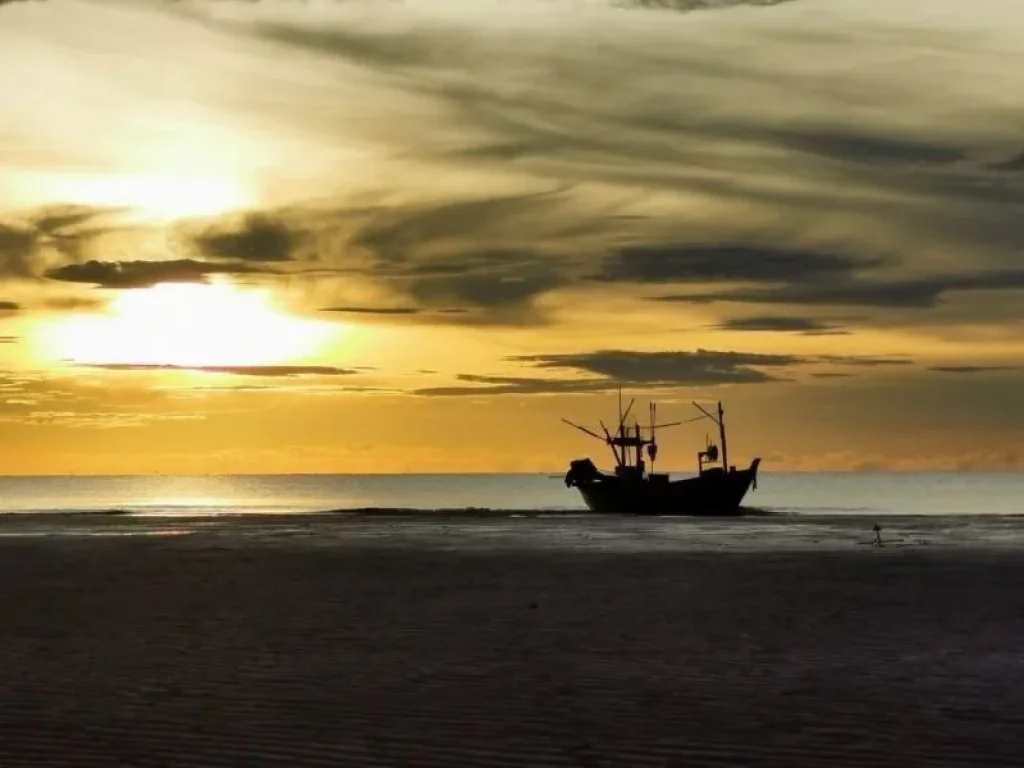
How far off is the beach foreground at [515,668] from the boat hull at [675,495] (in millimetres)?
66138

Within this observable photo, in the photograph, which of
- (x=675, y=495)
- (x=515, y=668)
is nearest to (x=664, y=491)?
(x=675, y=495)

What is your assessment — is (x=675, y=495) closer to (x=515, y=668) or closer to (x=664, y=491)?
(x=664, y=491)

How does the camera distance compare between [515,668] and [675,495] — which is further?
[675,495]

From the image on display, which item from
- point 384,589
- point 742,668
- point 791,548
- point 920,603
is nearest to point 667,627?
point 742,668

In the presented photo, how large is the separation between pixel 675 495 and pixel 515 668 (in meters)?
86.9

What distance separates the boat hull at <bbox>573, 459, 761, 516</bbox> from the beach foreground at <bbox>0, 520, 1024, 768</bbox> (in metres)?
66.1

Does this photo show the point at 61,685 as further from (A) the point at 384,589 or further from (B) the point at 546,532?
(B) the point at 546,532

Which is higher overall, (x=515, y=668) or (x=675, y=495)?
(x=675, y=495)

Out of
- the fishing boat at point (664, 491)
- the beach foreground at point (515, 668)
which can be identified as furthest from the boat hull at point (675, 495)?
the beach foreground at point (515, 668)

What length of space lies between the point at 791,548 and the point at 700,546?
133 inches

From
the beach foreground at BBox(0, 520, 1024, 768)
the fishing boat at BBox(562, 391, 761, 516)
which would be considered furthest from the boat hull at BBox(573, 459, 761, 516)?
the beach foreground at BBox(0, 520, 1024, 768)

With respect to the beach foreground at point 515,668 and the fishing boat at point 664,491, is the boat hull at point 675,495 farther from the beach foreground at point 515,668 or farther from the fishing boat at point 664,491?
the beach foreground at point 515,668

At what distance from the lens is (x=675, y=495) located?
105m

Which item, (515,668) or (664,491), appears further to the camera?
(664,491)
